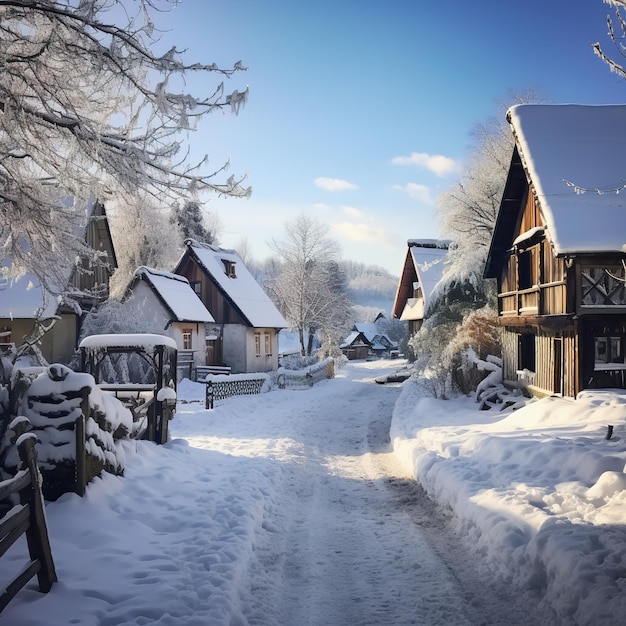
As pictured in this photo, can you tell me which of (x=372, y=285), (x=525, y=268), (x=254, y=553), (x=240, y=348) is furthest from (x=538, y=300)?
(x=372, y=285)

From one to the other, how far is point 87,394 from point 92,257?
242 centimetres

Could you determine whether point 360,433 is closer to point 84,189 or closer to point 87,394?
point 87,394

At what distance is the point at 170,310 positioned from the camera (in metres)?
24.4

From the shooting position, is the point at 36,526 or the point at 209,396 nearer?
the point at 36,526

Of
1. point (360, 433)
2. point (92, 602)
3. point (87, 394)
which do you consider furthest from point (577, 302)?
point (92, 602)

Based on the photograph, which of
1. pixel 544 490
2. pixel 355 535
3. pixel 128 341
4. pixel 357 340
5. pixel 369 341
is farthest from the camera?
pixel 369 341

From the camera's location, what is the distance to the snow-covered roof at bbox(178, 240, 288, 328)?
29.5 meters

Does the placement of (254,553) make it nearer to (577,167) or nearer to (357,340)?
(577,167)

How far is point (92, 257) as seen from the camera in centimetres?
759

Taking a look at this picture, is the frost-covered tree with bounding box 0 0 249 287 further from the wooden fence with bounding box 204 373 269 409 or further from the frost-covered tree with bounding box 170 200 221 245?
the frost-covered tree with bounding box 170 200 221 245

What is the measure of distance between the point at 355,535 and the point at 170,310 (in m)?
19.8

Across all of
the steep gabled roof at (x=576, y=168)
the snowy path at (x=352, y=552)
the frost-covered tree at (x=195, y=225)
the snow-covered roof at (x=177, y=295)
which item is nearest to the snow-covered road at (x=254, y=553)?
the snowy path at (x=352, y=552)

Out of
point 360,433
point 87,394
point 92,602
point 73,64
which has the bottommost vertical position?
point 360,433

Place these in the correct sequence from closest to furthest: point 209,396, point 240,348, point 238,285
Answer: point 209,396 → point 240,348 → point 238,285
